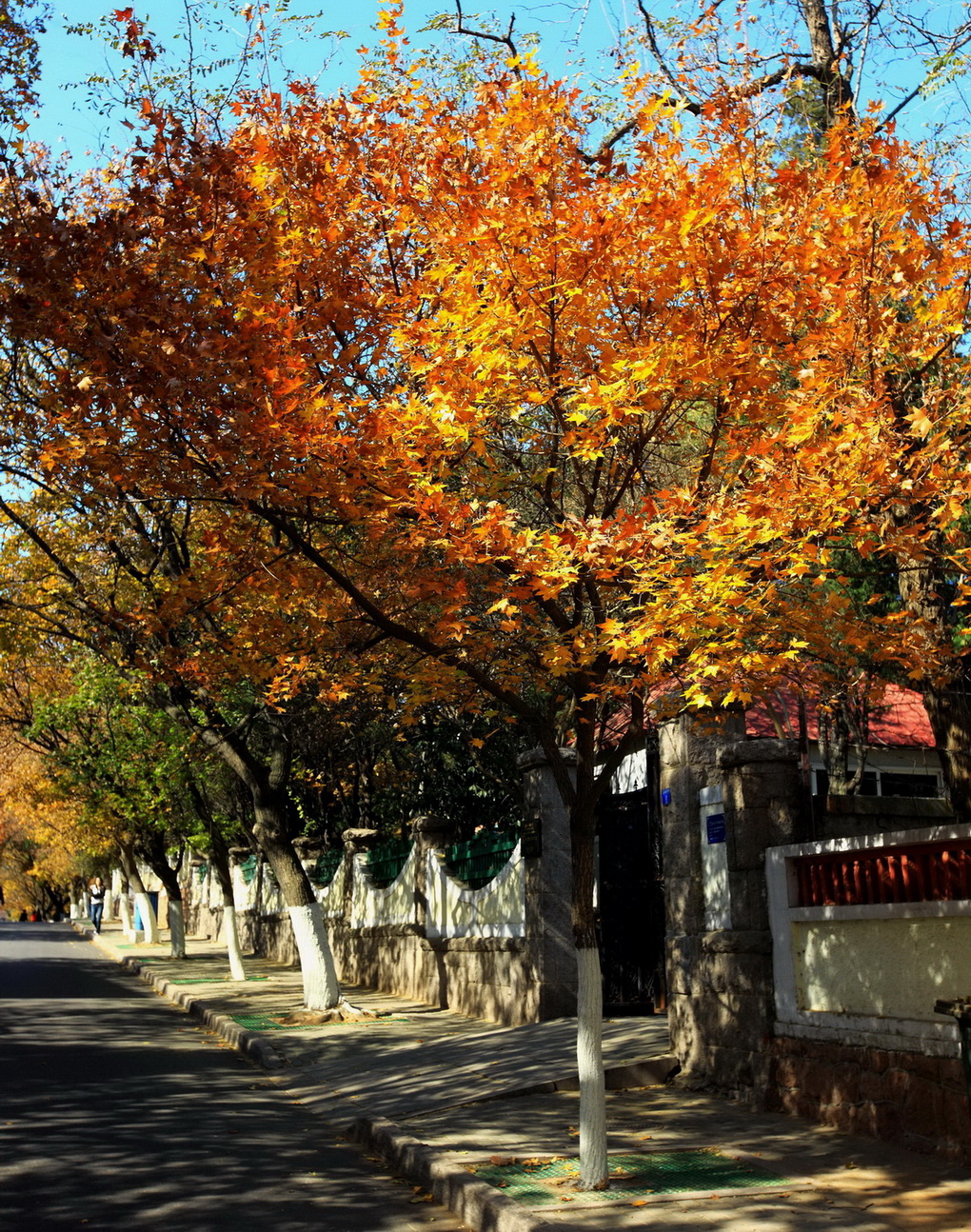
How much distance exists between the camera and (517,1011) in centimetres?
1353

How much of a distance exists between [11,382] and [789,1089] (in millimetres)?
11113

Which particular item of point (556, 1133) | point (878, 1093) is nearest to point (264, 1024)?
point (556, 1133)

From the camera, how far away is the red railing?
711cm

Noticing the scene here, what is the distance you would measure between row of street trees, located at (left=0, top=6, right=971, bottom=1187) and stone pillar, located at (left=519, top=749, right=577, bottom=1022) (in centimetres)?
382

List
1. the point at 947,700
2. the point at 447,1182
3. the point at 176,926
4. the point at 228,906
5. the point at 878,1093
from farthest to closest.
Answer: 1. the point at 176,926
2. the point at 228,906
3. the point at 947,700
4. the point at 878,1093
5. the point at 447,1182

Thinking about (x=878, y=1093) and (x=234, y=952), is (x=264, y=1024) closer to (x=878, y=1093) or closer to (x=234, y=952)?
(x=234, y=952)

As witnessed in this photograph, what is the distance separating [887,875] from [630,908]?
541 centimetres

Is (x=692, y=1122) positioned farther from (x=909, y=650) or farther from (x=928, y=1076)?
(x=909, y=650)

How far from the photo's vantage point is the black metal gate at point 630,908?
12625 millimetres

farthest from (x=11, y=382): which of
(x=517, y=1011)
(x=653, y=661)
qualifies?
(x=653, y=661)

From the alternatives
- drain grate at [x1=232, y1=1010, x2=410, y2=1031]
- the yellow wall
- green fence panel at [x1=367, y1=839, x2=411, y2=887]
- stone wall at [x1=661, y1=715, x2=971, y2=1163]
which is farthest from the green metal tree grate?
the yellow wall

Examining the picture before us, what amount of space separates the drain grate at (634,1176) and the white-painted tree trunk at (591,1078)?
0.13 m

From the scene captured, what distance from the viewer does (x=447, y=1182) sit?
695 cm

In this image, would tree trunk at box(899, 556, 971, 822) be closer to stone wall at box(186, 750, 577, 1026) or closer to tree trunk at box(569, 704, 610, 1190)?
stone wall at box(186, 750, 577, 1026)
